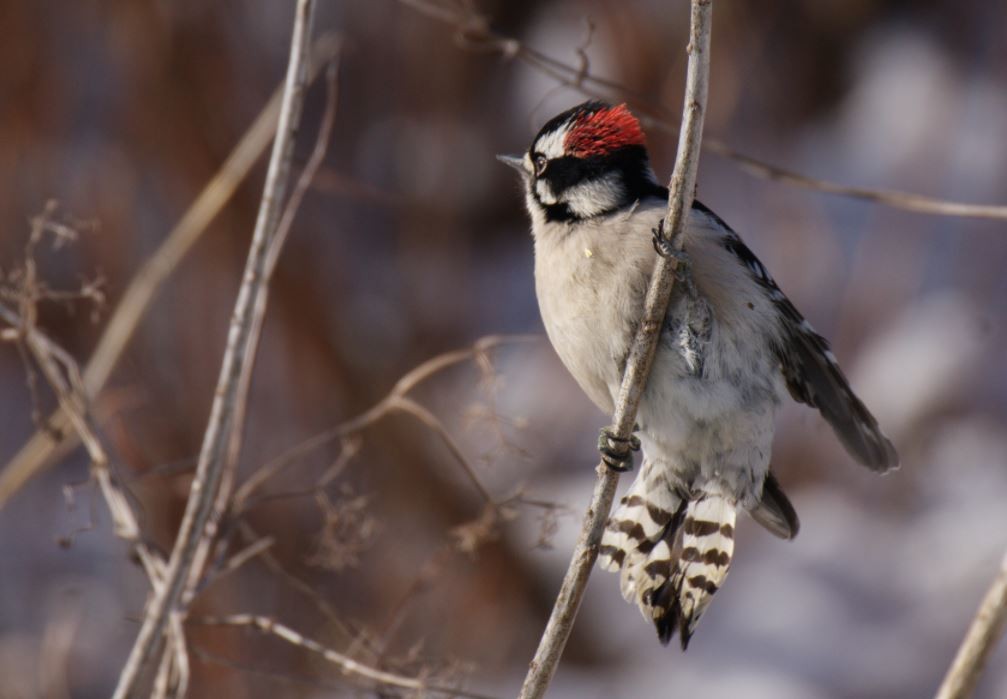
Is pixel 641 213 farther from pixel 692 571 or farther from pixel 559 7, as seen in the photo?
pixel 559 7

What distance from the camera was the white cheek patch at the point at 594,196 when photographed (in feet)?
9.34

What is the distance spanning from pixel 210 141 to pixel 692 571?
3.74 metres

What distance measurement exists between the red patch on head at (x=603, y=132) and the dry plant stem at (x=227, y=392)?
35.8 inches

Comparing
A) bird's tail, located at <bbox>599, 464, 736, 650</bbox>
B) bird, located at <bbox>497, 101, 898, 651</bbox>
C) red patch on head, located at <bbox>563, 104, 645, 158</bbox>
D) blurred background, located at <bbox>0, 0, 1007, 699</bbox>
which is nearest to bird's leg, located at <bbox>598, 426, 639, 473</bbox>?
bird, located at <bbox>497, 101, 898, 651</bbox>

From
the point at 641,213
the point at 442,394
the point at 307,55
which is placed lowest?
the point at 307,55

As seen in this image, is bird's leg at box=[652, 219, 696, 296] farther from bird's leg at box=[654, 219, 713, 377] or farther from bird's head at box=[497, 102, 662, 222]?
bird's head at box=[497, 102, 662, 222]

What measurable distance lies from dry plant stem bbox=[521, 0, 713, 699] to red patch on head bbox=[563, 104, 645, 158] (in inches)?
34.1

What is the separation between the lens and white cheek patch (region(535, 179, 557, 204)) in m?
2.95

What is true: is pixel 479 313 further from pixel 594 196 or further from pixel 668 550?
pixel 668 550

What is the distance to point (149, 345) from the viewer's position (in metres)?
5.58

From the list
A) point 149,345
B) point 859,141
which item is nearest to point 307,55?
point 149,345

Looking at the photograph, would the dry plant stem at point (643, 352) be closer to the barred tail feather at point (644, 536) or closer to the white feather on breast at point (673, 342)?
the white feather on breast at point (673, 342)

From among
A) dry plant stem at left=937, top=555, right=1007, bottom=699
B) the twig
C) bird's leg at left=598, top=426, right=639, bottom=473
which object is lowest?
the twig

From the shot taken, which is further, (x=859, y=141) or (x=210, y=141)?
(x=859, y=141)
